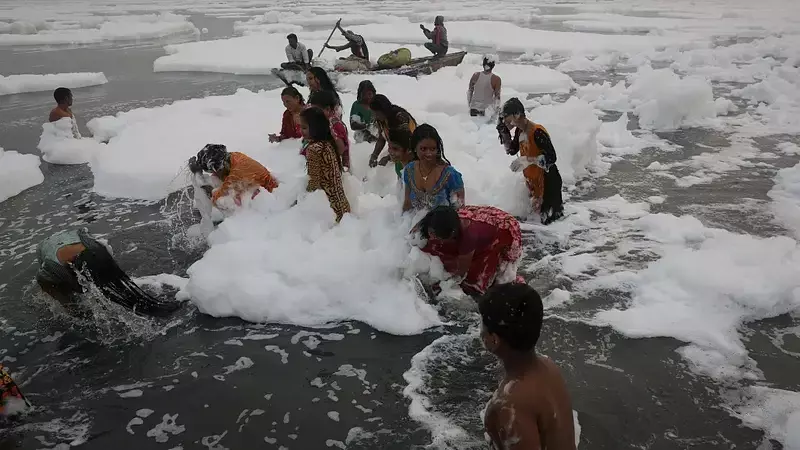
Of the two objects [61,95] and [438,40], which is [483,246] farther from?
[438,40]

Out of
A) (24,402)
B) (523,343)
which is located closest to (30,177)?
(24,402)

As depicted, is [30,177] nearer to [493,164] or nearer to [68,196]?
[68,196]

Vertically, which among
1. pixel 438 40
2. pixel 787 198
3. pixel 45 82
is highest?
pixel 438 40

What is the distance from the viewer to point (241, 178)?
5.11 metres

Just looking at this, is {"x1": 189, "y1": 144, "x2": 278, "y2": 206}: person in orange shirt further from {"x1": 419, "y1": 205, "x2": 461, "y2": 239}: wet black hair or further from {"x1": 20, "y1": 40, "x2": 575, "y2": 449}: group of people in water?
{"x1": 419, "y1": 205, "x2": 461, "y2": 239}: wet black hair

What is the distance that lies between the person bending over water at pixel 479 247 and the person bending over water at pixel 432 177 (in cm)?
23

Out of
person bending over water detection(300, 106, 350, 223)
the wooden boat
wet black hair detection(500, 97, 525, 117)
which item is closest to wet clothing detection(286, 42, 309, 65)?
the wooden boat

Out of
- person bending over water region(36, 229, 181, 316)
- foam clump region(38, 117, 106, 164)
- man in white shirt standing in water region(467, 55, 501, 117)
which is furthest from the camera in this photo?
man in white shirt standing in water region(467, 55, 501, 117)

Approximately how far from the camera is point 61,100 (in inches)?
348

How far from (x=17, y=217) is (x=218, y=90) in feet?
27.4

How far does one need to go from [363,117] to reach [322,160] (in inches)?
80.9

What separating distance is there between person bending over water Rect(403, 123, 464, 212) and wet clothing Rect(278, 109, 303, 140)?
10.6 ft

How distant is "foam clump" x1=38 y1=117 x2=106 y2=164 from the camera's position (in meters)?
8.48

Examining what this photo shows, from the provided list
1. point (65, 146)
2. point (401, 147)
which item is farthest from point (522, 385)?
point (65, 146)
